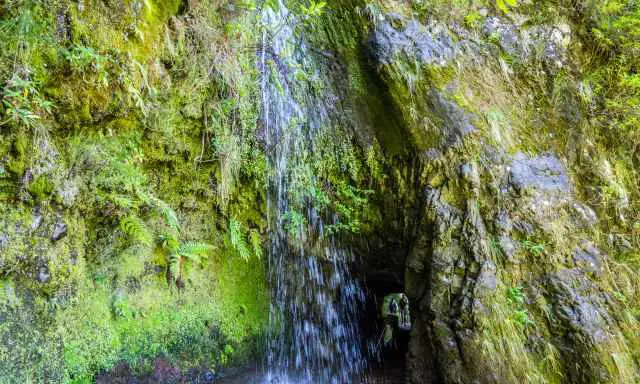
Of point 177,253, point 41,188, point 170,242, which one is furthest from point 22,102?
point 177,253

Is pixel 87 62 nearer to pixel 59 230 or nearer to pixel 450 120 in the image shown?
pixel 59 230

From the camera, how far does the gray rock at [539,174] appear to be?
3.94m

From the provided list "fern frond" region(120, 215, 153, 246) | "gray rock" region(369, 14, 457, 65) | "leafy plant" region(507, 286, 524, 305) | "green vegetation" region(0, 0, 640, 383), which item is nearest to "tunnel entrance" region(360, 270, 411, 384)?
"green vegetation" region(0, 0, 640, 383)

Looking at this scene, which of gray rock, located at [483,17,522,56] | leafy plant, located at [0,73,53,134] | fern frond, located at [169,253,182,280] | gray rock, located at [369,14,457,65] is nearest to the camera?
leafy plant, located at [0,73,53,134]

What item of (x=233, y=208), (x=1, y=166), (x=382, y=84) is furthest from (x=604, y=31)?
(x=1, y=166)

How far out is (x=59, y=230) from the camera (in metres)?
3.31

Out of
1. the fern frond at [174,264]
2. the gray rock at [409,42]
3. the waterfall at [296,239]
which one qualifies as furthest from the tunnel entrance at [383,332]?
the gray rock at [409,42]

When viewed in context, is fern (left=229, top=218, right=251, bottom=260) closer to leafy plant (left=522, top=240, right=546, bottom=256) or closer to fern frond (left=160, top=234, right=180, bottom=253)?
fern frond (left=160, top=234, right=180, bottom=253)

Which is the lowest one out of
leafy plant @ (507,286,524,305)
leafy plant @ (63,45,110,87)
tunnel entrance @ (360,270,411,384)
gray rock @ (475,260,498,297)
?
tunnel entrance @ (360,270,411,384)

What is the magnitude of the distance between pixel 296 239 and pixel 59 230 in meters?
2.54

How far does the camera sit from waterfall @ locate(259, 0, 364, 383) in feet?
15.8

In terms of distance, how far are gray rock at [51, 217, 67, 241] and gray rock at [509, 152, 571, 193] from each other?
4170 millimetres

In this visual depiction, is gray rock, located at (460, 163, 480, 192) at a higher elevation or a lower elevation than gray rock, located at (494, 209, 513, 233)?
higher

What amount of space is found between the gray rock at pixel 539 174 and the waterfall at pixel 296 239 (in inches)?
86.0
